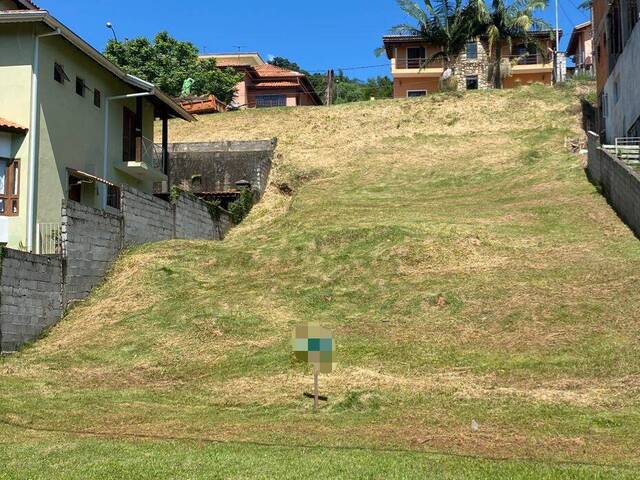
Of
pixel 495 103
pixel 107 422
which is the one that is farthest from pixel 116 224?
pixel 495 103

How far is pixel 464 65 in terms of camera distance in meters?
56.8

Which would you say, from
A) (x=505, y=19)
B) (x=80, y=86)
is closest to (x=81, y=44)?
(x=80, y=86)

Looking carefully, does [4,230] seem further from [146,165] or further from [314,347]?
[314,347]

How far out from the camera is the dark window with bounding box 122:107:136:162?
87.3 ft

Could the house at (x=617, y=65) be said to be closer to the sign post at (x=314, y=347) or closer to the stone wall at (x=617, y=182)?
the stone wall at (x=617, y=182)

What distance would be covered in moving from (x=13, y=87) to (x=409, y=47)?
41.3 meters

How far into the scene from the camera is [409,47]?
5759 cm

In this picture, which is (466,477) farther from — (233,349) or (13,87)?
(13,87)

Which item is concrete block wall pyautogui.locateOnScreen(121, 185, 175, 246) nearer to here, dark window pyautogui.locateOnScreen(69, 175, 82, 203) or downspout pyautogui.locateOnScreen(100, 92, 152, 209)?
dark window pyautogui.locateOnScreen(69, 175, 82, 203)

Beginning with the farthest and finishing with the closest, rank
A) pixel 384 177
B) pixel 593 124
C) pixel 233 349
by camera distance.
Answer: pixel 593 124, pixel 384 177, pixel 233 349

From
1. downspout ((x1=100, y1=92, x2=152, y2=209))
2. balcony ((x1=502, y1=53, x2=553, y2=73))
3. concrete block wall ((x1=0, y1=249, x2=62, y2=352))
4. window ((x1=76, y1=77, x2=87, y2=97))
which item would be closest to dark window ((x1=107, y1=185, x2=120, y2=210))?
downspout ((x1=100, y1=92, x2=152, y2=209))

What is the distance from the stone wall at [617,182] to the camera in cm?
2077

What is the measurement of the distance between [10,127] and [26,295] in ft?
16.6

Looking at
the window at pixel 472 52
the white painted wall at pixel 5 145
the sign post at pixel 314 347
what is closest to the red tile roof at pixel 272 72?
the window at pixel 472 52
